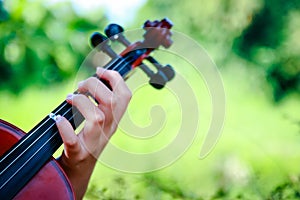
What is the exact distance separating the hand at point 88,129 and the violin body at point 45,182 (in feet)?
0.13

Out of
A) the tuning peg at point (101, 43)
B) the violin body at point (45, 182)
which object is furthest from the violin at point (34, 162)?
the tuning peg at point (101, 43)

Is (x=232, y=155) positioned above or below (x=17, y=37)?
below

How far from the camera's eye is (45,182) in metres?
0.66

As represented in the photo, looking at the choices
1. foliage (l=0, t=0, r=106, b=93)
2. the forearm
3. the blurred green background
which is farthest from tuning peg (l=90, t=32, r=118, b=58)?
foliage (l=0, t=0, r=106, b=93)

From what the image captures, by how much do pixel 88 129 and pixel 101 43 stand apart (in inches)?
8.3

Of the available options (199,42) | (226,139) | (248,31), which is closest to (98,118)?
(226,139)

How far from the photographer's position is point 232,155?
6.20ft

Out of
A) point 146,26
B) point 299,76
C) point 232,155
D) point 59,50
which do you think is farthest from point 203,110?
point 146,26

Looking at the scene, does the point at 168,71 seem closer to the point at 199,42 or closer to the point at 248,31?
the point at 199,42

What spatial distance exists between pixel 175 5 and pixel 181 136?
148 cm

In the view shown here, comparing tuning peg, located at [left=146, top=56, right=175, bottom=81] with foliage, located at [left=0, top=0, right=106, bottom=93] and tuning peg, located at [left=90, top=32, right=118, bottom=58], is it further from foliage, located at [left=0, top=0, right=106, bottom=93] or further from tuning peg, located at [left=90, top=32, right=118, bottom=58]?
foliage, located at [left=0, top=0, right=106, bottom=93]

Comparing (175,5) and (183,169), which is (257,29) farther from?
(183,169)

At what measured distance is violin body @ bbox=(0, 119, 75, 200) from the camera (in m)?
0.65

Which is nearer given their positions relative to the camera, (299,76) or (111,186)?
(111,186)
